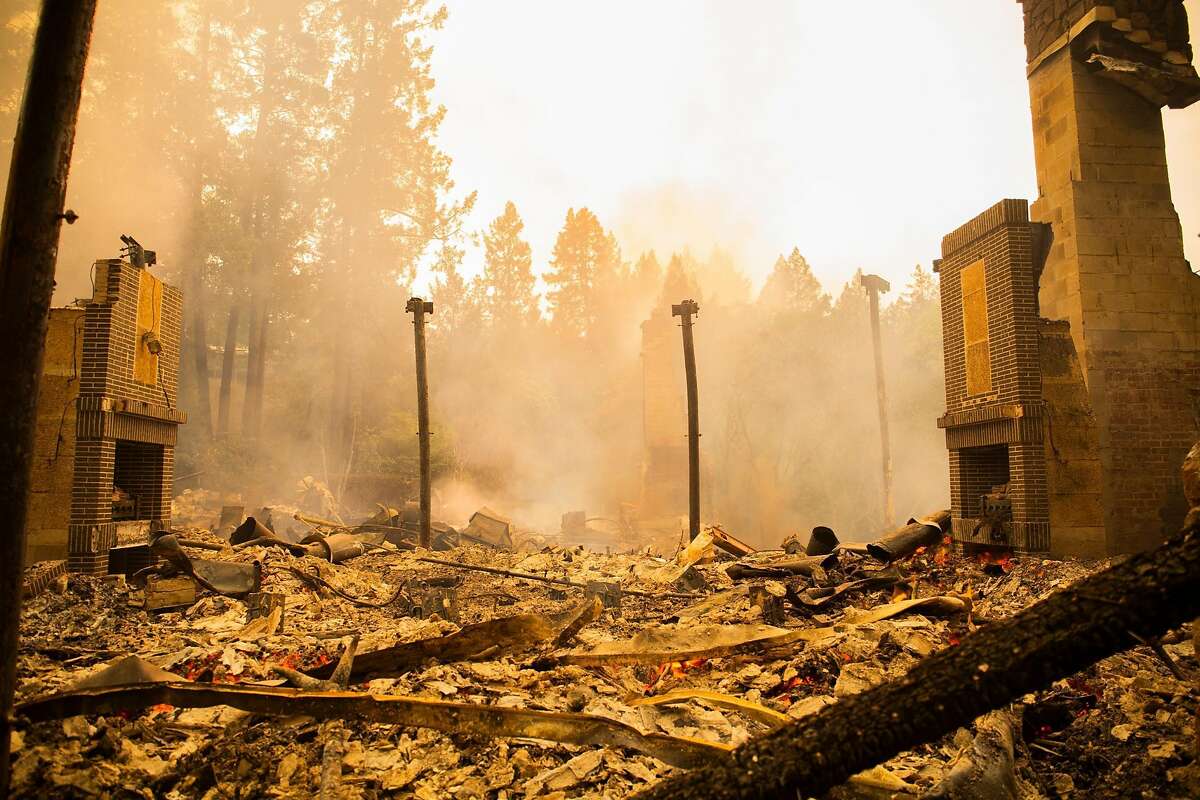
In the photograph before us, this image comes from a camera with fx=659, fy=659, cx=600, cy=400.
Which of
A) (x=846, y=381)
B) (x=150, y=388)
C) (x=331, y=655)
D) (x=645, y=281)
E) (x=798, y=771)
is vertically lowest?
(x=331, y=655)

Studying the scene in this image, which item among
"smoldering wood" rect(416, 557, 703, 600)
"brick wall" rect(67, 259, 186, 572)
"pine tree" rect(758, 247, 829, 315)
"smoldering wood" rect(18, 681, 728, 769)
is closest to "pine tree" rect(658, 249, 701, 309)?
"pine tree" rect(758, 247, 829, 315)

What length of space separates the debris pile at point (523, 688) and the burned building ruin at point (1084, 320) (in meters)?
1.24

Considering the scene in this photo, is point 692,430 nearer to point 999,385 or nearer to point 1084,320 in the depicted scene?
point 999,385

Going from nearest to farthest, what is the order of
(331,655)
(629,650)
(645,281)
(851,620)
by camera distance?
(629,650), (331,655), (851,620), (645,281)

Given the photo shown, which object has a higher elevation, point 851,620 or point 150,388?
point 150,388

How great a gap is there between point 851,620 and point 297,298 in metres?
26.9

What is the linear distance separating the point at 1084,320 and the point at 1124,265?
1.18 m

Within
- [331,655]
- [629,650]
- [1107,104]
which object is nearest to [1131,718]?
[629,650]

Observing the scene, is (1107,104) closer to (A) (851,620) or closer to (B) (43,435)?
(A) (851,620)

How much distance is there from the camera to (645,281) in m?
50.8

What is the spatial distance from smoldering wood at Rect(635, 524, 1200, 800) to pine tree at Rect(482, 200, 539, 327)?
141ft

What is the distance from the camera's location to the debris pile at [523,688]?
3441 millimetres

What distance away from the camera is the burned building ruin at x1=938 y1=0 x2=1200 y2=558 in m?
9.20

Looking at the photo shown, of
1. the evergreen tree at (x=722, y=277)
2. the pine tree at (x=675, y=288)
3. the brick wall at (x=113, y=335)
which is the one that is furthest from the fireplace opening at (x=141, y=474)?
the evergreen tree at (x=722, y=277)
